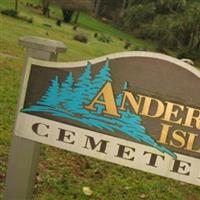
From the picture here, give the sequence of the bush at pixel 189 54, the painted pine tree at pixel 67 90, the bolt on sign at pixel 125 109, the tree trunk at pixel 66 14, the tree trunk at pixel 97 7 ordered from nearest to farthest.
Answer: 1. the bolt on sign at pixel 125 109
2. the painted pine tree at pixel 67 90
3. the tree trunk at pixel 66 14
4. the bush at pixel 189 54
5. the tree trunk at pixel 97 7

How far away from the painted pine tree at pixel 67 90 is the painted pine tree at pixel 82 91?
0.10 feet

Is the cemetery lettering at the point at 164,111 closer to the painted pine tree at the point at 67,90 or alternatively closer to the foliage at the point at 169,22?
the painted pine tree at the point at 67,90

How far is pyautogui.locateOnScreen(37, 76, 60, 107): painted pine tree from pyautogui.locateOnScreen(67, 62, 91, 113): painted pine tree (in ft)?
0.42

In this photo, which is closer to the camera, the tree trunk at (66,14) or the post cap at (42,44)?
the post cap at (42,44)

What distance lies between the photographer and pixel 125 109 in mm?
3254

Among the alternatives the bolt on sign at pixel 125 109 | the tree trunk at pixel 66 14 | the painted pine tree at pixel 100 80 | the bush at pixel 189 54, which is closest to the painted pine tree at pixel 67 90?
the bolt on sign at pixel 125 109

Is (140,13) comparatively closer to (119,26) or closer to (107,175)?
(119,26)

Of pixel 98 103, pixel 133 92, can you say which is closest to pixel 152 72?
pixel 133 92

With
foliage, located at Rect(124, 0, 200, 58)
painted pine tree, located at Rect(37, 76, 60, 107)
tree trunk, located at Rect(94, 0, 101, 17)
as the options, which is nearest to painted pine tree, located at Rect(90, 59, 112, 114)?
painted pine tree, located at Rect(37, 76, 60, 107)

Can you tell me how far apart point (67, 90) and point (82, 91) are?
11 cm

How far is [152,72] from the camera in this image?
10.6 ft

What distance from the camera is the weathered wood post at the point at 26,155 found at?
3.38 meters

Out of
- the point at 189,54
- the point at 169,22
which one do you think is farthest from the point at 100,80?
the point at 169,22

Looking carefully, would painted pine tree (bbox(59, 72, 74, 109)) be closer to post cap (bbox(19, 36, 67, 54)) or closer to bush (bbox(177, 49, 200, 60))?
post cap (bbox(19, 36, 67, 54))
